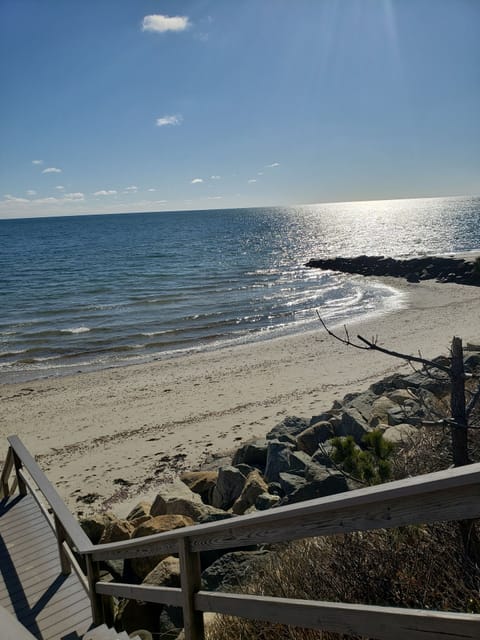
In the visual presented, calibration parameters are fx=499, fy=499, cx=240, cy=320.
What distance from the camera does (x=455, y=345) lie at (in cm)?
333

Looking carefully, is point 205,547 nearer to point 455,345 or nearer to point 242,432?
point 455,345

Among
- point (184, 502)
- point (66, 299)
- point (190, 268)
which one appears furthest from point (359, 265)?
point (184, 502)

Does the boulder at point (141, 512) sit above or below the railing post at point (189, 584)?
below

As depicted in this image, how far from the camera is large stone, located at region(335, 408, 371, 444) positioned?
25.8ft

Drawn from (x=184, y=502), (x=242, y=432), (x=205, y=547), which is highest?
(x=205, y=547)

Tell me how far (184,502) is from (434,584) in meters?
4.24

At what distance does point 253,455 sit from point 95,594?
486 cm

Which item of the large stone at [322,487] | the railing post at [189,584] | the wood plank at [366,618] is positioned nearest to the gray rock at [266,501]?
the large stone at [322,487]

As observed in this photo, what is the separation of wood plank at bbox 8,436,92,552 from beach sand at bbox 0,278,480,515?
3297 mm

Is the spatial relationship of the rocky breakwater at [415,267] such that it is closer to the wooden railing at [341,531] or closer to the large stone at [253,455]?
the large stone at [253,455]

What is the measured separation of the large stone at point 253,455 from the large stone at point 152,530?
109 inches

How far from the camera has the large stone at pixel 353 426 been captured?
785cm

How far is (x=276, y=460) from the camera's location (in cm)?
751

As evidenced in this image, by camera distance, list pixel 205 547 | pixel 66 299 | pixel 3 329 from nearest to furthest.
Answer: pixel 205 547, pixel 3 329, pixel 66 299
